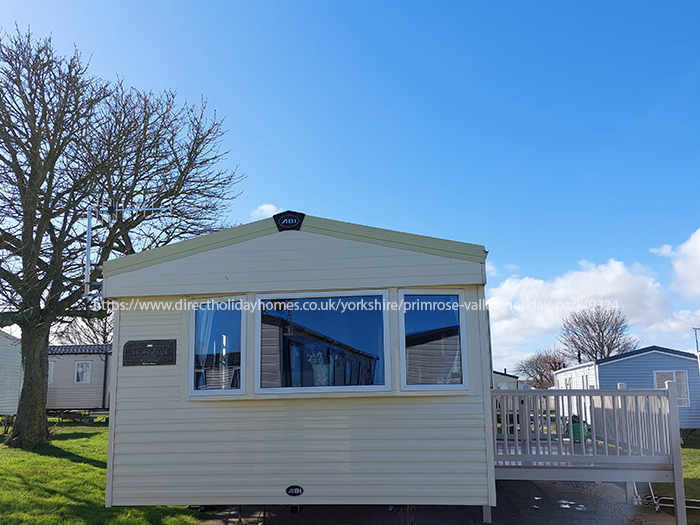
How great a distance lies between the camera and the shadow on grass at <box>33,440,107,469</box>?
1003cm

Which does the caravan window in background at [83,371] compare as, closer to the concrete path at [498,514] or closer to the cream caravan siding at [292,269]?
the concrete path at [498,514]

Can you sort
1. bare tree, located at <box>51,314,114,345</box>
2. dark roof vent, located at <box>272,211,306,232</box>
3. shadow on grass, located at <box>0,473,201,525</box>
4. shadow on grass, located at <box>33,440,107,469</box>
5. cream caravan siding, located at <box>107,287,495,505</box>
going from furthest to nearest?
bare tree, located at <box>51,314,114,345</box>, shadow on grass, located at <box>33,440,107,469</box>, shadow on grass, located at <box>0,473,201,525</box>, dark roof vent, located at <box>272,211,306,232</box>, cream caravan siding, located at <box>107,287,495,505</box>

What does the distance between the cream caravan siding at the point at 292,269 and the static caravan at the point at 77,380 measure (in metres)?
19.0

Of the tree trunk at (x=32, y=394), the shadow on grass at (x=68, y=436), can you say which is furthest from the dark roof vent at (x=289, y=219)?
the shadow on grass at (x=68, y=436)

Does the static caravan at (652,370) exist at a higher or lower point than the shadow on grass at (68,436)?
higher

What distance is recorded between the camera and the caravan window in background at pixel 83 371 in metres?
22.9

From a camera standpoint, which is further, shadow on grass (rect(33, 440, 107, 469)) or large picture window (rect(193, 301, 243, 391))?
shadow on grass (rect(33, 440, 107, 469))

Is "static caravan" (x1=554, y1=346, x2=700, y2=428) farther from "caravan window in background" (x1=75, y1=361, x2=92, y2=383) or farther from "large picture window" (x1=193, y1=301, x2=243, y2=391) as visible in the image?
"caravan window in background" (x1=75, y1=361, x2=92, y2=383)

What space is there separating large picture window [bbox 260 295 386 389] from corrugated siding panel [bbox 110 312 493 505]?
223 mm

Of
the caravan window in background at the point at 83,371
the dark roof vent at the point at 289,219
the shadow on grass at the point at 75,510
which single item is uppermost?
the dark roof vent at the point at 289,219

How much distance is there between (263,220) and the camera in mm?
5805

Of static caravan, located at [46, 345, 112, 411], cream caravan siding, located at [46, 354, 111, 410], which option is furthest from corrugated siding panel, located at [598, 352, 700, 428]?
cream caravan siding, located at [46, 354, 111, 410]

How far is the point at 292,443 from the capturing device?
5.47 meters

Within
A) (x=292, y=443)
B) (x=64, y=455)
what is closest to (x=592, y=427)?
(x=292, y=443)
